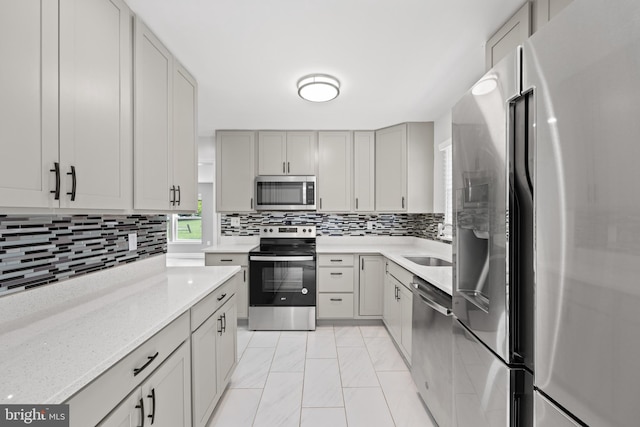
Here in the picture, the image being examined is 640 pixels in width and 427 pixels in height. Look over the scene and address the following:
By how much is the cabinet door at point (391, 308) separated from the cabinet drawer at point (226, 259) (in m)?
1.62

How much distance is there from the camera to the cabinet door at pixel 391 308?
9.00 ft

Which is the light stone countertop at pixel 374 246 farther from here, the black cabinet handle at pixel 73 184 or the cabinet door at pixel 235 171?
the black cabinet handle at pixel 73 184

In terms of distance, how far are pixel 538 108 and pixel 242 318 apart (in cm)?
335

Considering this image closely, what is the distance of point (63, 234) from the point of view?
4.50ft

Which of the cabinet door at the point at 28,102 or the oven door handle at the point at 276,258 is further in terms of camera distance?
the oven door handle at the point at 276,258

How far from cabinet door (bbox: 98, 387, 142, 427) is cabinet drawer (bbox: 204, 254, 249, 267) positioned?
90.6 inches

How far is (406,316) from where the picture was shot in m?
2.45

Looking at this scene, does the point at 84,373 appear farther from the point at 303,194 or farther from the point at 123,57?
the point at 303,194

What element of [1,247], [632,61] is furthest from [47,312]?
[632,61]

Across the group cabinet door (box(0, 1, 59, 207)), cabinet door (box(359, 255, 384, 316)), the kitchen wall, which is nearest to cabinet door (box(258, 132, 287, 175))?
the kitchen wall

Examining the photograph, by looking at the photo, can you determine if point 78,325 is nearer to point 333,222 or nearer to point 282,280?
point 282,280

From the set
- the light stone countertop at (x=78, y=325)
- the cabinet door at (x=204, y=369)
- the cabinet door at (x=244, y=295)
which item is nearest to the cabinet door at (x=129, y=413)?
the light stone countertop at (x=78, y=325)

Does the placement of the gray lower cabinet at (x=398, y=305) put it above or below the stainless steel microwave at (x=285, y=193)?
below

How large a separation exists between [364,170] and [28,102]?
314 centimetres
